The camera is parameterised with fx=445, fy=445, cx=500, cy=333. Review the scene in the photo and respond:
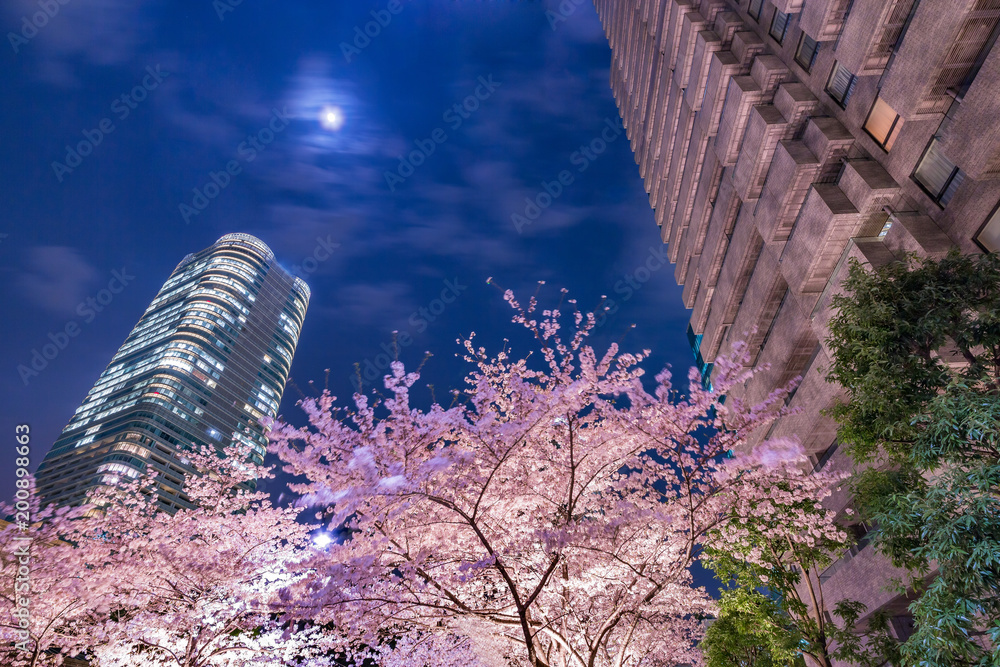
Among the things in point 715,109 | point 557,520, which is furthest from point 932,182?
point 557,520

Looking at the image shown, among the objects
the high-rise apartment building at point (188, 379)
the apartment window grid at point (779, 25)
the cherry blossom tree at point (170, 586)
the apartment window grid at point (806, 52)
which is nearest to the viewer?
the cherry blossom tree at point (170, 586)

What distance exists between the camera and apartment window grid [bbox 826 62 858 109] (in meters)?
14.5

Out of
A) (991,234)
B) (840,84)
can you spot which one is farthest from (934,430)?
(840,84)

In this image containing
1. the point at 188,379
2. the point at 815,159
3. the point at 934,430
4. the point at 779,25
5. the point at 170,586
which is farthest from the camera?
the point at 188,379

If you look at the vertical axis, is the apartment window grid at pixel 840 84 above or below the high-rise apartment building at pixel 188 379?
below

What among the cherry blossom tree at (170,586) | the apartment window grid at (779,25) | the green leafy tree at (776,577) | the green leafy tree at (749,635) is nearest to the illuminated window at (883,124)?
the apartment window grid at (779,25)

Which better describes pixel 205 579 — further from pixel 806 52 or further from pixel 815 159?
pixel 806 52

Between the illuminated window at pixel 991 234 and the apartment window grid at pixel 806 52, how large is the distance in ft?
29.7

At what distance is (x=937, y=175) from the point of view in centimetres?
1185

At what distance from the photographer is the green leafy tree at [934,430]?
520 centimetres

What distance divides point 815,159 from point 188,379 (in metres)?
107

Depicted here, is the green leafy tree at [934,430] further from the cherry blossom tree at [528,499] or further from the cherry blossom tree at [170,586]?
the cherry blossom tree at [170,586]

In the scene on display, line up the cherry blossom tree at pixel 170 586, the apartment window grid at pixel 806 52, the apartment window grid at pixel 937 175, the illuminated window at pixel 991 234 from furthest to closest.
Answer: the apartment window grid at pixel 806 52 → the cherry blossom tree at pixel 170 586 → the apartment window grid at pixel 937 175 → the illuminated window at pixel 991 234

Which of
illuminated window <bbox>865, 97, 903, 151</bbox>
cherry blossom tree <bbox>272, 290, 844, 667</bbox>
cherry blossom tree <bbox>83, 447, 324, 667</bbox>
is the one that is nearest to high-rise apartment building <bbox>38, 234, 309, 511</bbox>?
cherry blossom tree <bbox>83, 447, 324, 667</bbox>
